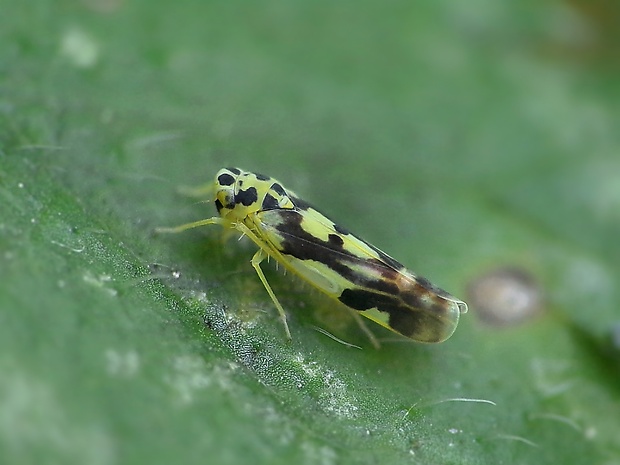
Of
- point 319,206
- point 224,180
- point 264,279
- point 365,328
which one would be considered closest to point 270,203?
point 224,180

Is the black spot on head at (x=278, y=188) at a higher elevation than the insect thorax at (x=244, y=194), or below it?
higher

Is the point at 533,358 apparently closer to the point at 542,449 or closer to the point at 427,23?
the point at 542,449

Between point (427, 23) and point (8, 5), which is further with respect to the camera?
point (427, 23)

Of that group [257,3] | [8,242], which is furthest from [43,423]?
[257,3]

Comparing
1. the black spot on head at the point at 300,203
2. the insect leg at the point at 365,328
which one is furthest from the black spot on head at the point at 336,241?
the insect leg at the point at 365,328

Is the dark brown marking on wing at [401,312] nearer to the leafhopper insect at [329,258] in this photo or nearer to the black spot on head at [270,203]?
the leafhopper insect at [329,258]

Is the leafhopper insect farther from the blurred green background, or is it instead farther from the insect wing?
the blurred green background

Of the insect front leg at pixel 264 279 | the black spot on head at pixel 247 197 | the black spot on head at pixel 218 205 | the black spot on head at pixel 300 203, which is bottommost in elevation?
the insect front leg at pixel 264 279
